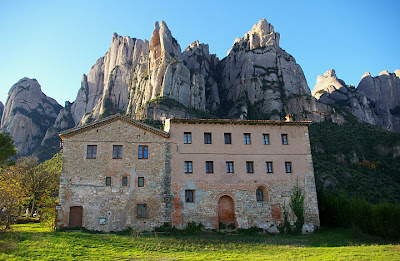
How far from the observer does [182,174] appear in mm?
27734

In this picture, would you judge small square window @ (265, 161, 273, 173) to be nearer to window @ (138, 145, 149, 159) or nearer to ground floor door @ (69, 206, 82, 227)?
window @ (138, 145, 149, 159)

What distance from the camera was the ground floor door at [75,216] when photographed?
82.8 ft

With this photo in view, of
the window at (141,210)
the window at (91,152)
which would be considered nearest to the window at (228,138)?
the window at (141,210)

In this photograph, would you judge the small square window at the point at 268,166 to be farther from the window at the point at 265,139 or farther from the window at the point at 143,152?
the window at the point at 143,152

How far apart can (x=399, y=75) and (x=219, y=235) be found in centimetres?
15750

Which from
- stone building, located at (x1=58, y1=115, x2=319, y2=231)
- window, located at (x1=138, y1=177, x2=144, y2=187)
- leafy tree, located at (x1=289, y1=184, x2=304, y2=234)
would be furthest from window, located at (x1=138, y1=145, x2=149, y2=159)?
leafy tree, located at (x1=289, y1=184, x2=304, y2=234)

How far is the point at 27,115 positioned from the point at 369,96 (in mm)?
137867

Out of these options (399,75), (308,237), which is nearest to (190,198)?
(308,237)

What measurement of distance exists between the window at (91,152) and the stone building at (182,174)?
86 millimetres

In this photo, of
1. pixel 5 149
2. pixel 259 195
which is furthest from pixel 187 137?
pixel 5 149

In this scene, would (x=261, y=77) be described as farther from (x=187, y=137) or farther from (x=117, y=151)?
(x=117, y=151)

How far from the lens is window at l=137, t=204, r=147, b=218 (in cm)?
2623

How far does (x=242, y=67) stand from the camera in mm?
116000

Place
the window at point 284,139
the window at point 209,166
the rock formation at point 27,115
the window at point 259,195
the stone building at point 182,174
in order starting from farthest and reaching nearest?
1. the rock formation at point 27,115
2. the window at point 284,139
3. the window at point 259,195
4. the window at point 209,166
5. the stone building at point 182,174
